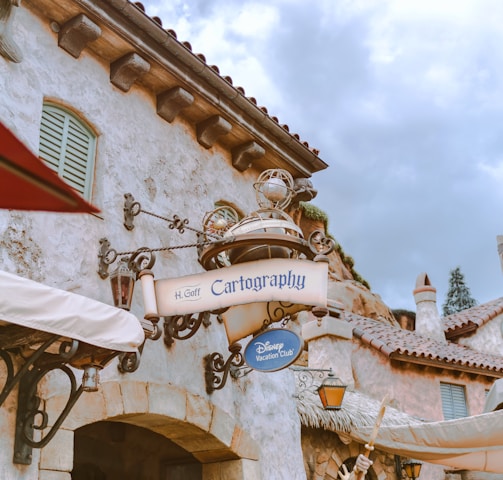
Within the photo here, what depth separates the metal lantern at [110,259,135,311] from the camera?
611 centimetres

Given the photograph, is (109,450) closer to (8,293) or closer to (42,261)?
(42,261)

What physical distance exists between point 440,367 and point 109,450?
332 inches

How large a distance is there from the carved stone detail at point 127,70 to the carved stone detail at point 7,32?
1.46m

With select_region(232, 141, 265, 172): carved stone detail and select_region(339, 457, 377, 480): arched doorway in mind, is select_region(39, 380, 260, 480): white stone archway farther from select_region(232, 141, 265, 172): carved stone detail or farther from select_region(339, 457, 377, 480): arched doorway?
select_region(232, 141, 265, 172): carved stone detail

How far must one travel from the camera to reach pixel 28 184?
6.53 feet

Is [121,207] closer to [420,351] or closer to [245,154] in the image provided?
[245,154]

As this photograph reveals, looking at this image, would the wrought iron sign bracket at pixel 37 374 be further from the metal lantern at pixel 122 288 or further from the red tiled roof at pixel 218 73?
the red tiled roof at pixel 218 73

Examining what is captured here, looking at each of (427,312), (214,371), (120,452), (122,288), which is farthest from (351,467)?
(427,312)

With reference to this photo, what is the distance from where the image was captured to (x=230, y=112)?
9.07m

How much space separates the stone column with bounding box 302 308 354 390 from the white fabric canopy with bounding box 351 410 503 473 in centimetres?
402

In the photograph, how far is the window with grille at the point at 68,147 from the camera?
23.1ft

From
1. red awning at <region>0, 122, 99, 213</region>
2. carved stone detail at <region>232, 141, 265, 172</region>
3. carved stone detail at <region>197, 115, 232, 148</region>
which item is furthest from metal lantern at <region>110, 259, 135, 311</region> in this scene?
red awning at <region>0, 122, 99, 213</region>

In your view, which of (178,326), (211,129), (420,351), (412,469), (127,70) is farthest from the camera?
(420,351)

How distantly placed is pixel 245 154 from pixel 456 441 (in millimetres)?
4713
